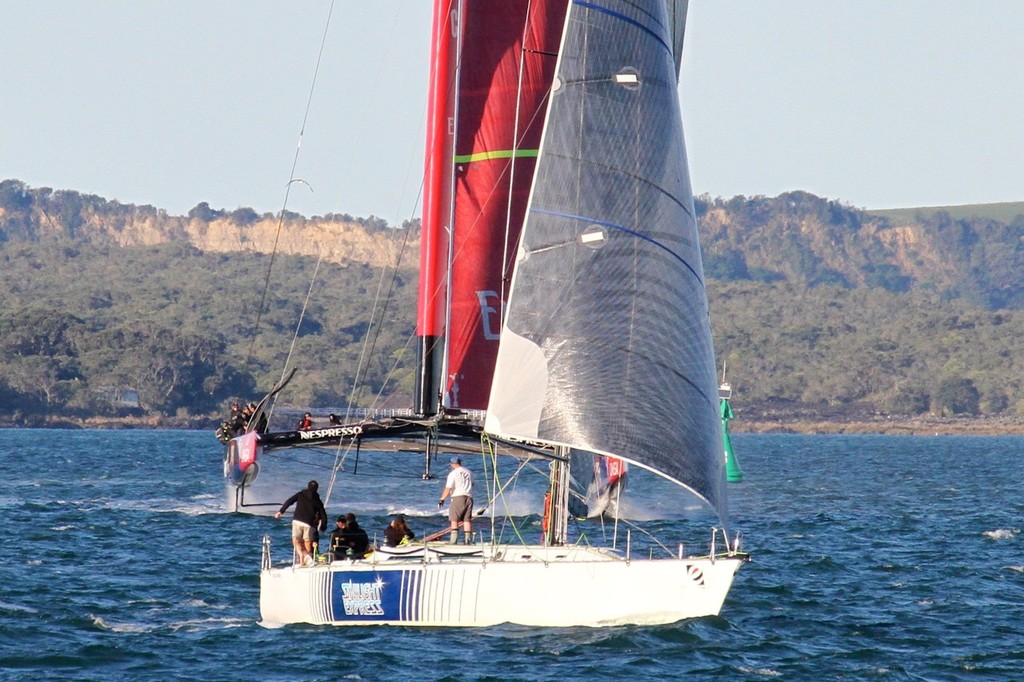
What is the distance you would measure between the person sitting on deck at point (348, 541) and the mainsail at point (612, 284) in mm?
2810

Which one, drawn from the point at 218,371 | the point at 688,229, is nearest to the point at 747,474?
the point at 688,229

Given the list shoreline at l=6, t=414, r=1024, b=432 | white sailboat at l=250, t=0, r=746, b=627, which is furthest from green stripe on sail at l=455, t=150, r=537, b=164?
shoreline at l=6, t=414, r=1024, b=432

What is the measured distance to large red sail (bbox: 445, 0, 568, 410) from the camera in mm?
26547

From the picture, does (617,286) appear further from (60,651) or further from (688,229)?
(60,651)

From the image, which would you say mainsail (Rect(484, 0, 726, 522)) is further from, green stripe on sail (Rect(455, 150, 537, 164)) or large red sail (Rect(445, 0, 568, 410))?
green stripe on sail (Rect(455, 150, 537, 164))

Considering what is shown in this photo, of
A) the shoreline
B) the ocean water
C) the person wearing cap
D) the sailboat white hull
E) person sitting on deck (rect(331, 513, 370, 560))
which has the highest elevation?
the person wearing cap

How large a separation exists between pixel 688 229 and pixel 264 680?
7.19 m

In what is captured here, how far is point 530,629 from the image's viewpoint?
1995 centimetres

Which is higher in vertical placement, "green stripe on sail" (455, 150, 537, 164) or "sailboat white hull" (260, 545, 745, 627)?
"green stripe on sail" (455, 150, 537, 164)

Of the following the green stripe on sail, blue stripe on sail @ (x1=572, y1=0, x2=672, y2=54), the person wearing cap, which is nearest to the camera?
blue stripe on sail @ (x1=572, y1=0, x2=672, y2=54)

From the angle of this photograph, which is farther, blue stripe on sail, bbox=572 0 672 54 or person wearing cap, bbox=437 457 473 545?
person wearing cap, bbox=437 457 473 545

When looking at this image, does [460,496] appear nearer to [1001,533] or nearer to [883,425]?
[1001,533]

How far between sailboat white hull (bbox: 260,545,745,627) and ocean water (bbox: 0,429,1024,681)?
0.58ft

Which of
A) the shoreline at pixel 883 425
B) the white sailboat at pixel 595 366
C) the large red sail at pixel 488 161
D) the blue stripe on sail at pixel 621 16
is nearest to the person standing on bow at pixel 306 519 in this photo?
the white sailboat at pixel 595 366
